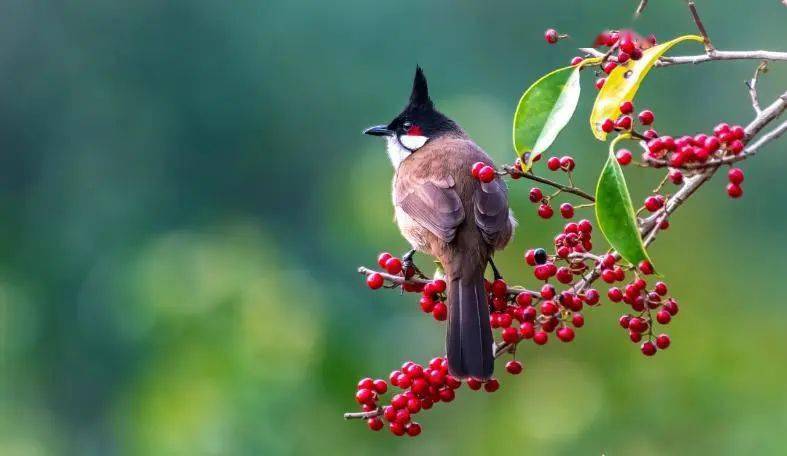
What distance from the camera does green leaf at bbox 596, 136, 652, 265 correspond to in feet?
5.45

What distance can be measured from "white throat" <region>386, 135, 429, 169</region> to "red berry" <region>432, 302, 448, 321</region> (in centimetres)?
113

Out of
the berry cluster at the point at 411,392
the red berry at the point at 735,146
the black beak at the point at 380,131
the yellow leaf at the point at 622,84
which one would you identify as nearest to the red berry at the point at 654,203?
the yellow leaf at the point at 622,84

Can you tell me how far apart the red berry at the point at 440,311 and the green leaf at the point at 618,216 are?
0.64 meters

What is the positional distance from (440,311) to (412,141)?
47.9 inches

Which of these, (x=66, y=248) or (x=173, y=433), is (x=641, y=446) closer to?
(x=173, y=433)

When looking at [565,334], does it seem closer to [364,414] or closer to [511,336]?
[511,336]

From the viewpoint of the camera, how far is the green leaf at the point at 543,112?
190 centimetres

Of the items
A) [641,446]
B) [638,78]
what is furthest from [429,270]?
[638,78]

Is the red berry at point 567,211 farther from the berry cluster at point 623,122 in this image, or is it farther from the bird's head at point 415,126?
the bird's head at point 415,126

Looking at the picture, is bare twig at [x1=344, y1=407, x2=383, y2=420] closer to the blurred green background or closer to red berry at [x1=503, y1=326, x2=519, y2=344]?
red berry at [x1=503, y1=326, x2=519, y2=344]

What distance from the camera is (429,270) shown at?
196 inches

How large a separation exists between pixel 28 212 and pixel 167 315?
5389mm

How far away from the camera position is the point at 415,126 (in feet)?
11.4

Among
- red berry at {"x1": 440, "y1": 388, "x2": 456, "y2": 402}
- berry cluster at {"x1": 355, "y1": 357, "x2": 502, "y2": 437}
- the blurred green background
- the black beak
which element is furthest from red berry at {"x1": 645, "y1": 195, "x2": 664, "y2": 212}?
the blurred green background
